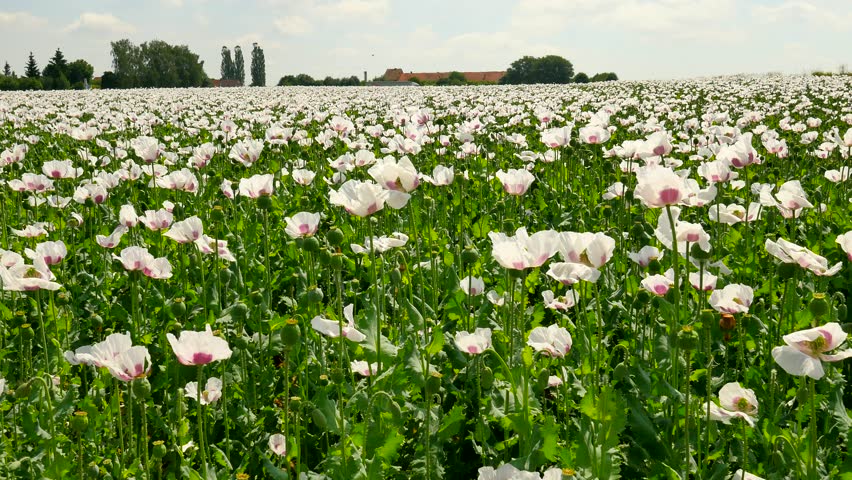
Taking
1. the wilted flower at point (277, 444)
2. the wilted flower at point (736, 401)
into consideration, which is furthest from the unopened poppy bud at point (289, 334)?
the wilted flower at point (736, 401)

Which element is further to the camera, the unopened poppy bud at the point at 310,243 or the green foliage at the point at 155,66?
the green foliage at the point at 155,66

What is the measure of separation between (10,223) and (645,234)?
4.96 m

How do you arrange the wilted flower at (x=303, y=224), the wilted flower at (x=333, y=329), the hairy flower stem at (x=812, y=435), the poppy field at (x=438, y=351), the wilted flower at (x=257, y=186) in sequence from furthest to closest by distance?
the wilted flower at (x=257, y=186)
the wilted flower at (x=303, y=224)
the wilted flower at (x=333, y=329)
the poppy field at (x=438, y=351)
the hairy flower stem at (x=812, y=435)

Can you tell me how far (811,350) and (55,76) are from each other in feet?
261

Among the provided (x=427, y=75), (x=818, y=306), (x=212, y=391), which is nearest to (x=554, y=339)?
(x=818, y=306)

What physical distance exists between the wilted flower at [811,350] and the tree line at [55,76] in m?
59.8

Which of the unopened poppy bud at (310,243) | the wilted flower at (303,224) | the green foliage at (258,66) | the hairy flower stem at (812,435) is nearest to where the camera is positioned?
the hairy flower stem at (812,435)

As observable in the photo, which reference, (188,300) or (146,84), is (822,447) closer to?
(188,300)

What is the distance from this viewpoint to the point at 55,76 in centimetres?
7144

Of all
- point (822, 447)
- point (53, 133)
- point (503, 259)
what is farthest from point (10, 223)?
point (53, 133)

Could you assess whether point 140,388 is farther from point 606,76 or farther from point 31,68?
point 31,68

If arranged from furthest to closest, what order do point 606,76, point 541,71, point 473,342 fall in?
point 541,71
point 606,76
point 473,342

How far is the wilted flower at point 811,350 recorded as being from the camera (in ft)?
5.75

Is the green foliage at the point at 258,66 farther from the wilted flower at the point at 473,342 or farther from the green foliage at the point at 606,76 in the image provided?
the wilted flower at the point at 473,342
